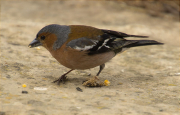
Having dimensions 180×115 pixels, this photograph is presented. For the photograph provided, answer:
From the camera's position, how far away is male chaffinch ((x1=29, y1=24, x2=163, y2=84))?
167 inches

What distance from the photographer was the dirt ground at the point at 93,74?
11.2 feet

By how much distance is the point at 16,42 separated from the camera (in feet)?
20.9

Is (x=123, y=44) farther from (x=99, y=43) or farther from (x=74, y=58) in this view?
(x=74, y=58)

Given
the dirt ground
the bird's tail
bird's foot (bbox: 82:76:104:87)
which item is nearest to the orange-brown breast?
bird's foot (bbox: 82:76:104:87)

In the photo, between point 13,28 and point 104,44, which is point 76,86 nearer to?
point 104,44

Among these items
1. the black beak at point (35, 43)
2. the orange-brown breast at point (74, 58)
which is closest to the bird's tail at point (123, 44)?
the orange-brown breast at point (74, 58)

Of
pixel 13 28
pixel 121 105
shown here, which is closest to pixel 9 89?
pixel 121 105

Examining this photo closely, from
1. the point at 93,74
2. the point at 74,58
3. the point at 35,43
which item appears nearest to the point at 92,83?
the point at 74,58

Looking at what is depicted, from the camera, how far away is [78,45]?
4.26 m

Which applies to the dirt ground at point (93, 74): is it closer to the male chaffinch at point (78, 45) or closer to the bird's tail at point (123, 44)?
the male chaffinch at point (78, 45)

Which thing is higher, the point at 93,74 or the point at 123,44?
the point at 123,44

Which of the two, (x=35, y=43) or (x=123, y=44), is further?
(x=123, y=44)

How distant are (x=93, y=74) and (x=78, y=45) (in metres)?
1.07

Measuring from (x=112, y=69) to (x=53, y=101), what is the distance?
7.04 feet
